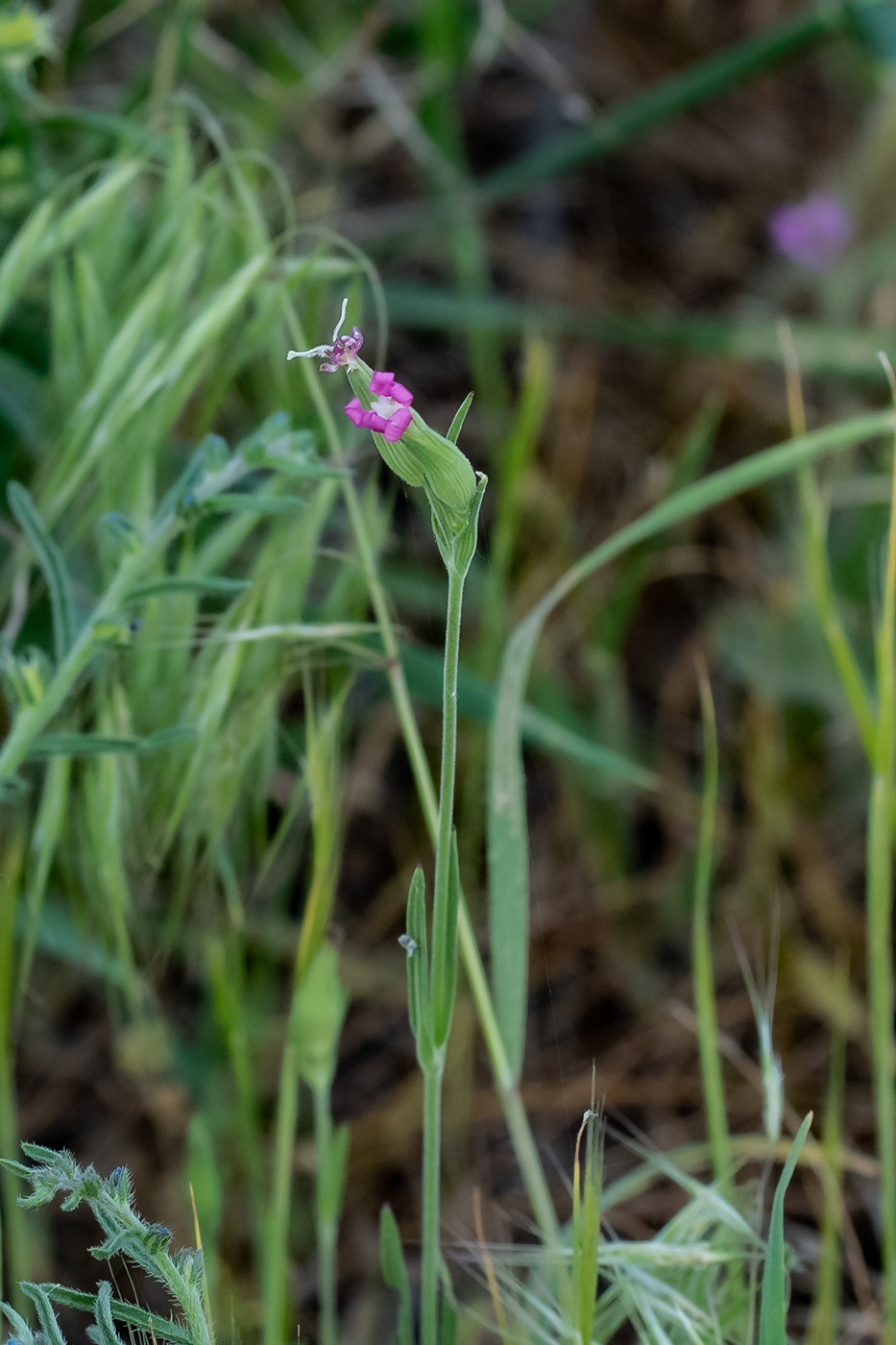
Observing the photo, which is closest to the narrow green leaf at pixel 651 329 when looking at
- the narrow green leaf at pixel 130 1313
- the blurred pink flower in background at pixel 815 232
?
the blurred pink flower in background at pixel 815 232

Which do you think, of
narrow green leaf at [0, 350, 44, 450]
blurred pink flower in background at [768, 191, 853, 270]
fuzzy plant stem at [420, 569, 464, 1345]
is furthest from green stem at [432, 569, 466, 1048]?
blurred pink flower in background at [768, 191, 853, 270]

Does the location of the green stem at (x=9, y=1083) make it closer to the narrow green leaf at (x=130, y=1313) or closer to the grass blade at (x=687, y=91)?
the narrow green leaf at (x=130, y=1313)

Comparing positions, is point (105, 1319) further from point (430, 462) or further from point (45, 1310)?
point (430, 462)

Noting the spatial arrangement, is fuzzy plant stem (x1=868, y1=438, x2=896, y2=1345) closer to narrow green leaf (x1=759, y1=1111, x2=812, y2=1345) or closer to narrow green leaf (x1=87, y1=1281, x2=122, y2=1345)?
narrow green leaf (x1=759, y1=1111, x2=812, y2=1345)

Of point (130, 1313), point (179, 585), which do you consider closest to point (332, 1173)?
point (130, 1313)

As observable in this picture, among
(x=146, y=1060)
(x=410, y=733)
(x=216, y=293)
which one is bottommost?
(x=146, y=1060)

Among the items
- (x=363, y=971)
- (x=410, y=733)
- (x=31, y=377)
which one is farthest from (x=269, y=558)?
(x=363, y=971)

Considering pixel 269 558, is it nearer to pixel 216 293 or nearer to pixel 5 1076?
pixel 216 293
